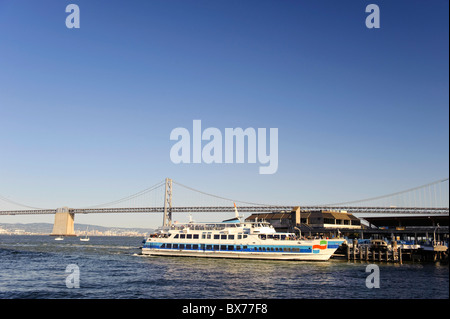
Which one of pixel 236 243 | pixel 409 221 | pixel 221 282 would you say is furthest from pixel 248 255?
pixel 409 221

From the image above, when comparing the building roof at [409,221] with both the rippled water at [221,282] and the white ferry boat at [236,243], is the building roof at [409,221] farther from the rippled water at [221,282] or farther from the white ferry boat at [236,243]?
the rippled water at [221,282]

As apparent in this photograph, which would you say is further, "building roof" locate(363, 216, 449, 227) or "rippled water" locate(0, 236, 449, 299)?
"building roof" locate(363, 216, 449, 227)

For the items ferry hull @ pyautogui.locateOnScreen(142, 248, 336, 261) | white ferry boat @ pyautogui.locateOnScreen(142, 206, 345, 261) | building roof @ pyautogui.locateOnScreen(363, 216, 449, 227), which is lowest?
ferry hull @ pyautogui.locateOnScreen(142, 248, 336, 261)

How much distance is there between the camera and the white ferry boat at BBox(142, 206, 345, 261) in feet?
208

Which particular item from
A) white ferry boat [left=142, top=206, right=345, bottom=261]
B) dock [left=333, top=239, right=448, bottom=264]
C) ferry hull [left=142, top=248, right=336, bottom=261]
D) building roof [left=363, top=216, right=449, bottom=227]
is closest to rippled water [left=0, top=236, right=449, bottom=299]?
ferry hull [left=142, top=248, right=336, bottom=261]

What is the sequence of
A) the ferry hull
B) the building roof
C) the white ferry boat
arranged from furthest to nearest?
the building roof
the white ferry boat
the ferry hull

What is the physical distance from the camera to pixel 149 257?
72938 mm

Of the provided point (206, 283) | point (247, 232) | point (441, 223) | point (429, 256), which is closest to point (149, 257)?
point (247, 232)

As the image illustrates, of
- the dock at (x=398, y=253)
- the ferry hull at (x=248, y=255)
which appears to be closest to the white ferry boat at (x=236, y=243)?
the ferry hull at (x=248, y=255)

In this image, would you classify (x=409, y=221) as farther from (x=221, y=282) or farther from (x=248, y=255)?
(x=221, y=282)

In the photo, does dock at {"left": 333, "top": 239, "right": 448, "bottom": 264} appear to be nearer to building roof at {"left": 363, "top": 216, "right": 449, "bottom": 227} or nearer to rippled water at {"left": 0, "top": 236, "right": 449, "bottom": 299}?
rippled water at {"left": 0, "top": 236, "right": 449, "bottom": 299}

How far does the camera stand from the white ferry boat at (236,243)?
208 feet
